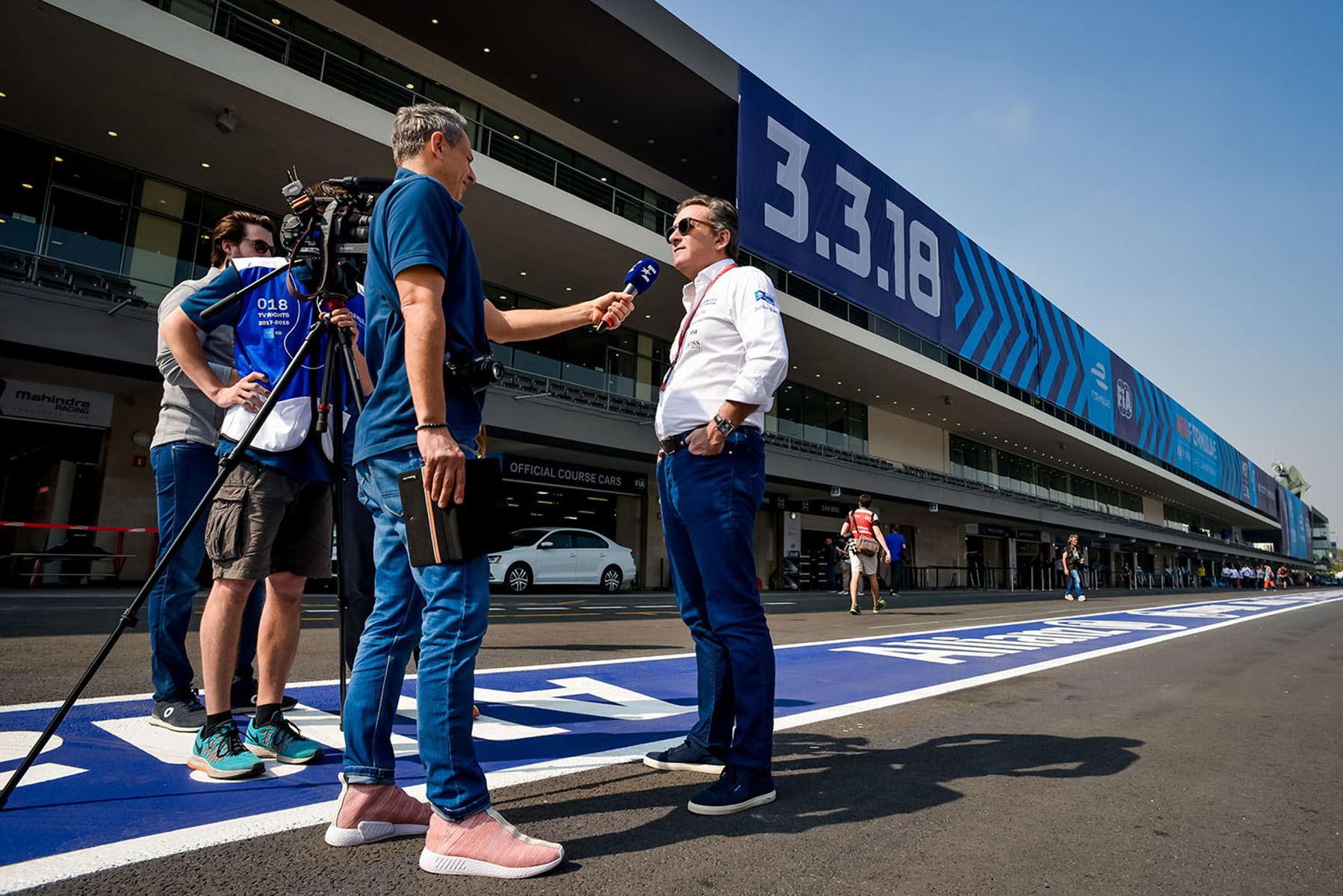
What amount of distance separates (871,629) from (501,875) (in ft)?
24.0

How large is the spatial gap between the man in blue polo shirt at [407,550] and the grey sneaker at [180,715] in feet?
4.36

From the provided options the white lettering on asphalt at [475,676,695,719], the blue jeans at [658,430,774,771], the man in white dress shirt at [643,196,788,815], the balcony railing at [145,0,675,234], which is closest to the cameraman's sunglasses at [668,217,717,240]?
the man in white dress shirt at [643,196,788,815]

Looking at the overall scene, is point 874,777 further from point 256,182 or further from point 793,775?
point 256,182

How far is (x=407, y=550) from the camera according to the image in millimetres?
1804

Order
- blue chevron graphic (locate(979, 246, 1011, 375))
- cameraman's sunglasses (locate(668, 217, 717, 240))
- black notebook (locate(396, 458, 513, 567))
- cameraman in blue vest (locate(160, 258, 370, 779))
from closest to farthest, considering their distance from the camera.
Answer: black notebook (locate(396, 458, 513, 567)) → cameraman in blue vest (locate(160, 258, 370, 779)) → cameraman's sunglasses (locate(668, 217, 717, 240)) → blue chevron graphic (locate(979, 246, 1011, 375))

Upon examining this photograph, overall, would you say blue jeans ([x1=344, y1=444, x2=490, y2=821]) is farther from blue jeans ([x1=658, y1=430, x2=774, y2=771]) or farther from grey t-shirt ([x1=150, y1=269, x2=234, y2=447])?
grey t-shirt ([x1=150, y1=269, x2=234, y2=447])

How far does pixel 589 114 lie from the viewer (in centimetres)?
1948

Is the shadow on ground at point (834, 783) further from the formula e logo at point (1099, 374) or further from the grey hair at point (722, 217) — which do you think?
the formula e logo at point (1099, 374)

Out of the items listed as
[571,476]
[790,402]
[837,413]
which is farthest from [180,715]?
[837,413]

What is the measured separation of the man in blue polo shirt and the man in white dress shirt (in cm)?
69

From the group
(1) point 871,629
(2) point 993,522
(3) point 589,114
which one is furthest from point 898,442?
(1) point 871,629

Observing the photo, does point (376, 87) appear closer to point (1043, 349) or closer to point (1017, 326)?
point (1017, 326)

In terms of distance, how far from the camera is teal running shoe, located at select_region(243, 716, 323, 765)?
7.72 ft

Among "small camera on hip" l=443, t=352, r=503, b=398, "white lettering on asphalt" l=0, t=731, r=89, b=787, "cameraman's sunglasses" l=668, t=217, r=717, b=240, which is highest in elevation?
"cameraman's sunglasses" l=668, t=217, r=717, b=240
